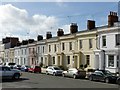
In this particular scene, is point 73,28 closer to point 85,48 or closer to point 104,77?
point 85,48

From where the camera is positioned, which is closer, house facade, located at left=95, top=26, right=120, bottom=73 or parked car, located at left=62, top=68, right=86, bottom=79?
parked car, located at left=62, top=68, right=86, bottom=79

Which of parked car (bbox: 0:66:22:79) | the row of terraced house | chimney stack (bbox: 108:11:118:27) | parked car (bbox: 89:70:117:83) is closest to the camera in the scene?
parked car (bbox: 0:66:22:79)

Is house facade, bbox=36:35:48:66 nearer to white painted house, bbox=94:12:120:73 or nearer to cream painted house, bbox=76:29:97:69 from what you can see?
cream painted house, bbox=76:29:97:69

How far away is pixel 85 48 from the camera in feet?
165

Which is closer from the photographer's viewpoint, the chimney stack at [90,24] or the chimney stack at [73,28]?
the chimney stack at [90,24]

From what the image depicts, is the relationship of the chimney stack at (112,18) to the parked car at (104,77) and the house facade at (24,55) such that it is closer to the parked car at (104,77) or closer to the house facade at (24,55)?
the parked car at (104,77)

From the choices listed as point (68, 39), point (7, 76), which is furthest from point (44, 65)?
point (7, 76)

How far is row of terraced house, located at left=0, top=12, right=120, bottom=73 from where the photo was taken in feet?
142

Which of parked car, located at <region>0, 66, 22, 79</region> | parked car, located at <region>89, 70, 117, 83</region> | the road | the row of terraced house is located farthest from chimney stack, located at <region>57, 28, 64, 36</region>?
the road

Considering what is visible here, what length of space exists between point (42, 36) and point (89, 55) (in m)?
32.5

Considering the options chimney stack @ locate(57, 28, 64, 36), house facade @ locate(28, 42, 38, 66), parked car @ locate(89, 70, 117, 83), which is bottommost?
parked car @ locate(89, 70, 117, 83)

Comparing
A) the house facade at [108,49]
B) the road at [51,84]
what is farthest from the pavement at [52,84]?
the house facade at [108,49]

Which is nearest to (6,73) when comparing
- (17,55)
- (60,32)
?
(60,32)

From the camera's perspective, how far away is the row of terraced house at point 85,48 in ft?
142
